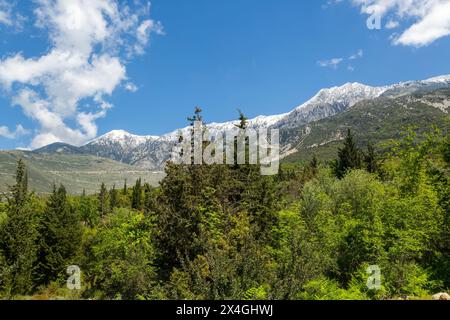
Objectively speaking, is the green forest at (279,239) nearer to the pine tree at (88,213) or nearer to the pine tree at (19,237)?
the pine tree at (19,237)

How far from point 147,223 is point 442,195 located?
26441 millimetres

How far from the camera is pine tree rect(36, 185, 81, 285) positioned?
5469cm

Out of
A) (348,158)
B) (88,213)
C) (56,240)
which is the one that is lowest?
(88,213)

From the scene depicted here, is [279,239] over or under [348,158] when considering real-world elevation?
under

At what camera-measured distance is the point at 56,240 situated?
56938 millimetres

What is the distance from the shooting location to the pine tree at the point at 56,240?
2153 inches

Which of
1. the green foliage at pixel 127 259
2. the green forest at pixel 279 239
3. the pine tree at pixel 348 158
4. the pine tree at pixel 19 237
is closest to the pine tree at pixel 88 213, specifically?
the green foliage at pixel 127 259

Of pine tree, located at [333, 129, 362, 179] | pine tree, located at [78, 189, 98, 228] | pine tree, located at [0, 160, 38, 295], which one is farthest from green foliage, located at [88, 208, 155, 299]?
pine tree, located at [78, 189, 98, 228]

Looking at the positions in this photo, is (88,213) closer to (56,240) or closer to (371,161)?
(56,240)

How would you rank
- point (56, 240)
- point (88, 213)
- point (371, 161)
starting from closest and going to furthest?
1. point (56, 240)
2. point (371, 161)
3. point (88, 213)

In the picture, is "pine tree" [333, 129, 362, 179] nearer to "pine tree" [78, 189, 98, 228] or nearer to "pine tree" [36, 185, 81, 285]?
"pine tree" [36, 185, 81, 285]

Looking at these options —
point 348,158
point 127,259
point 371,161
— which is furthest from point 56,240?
point 371,161

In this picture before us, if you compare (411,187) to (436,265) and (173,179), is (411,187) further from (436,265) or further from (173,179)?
(173,179)

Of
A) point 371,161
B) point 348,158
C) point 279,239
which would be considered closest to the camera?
point 279,239
